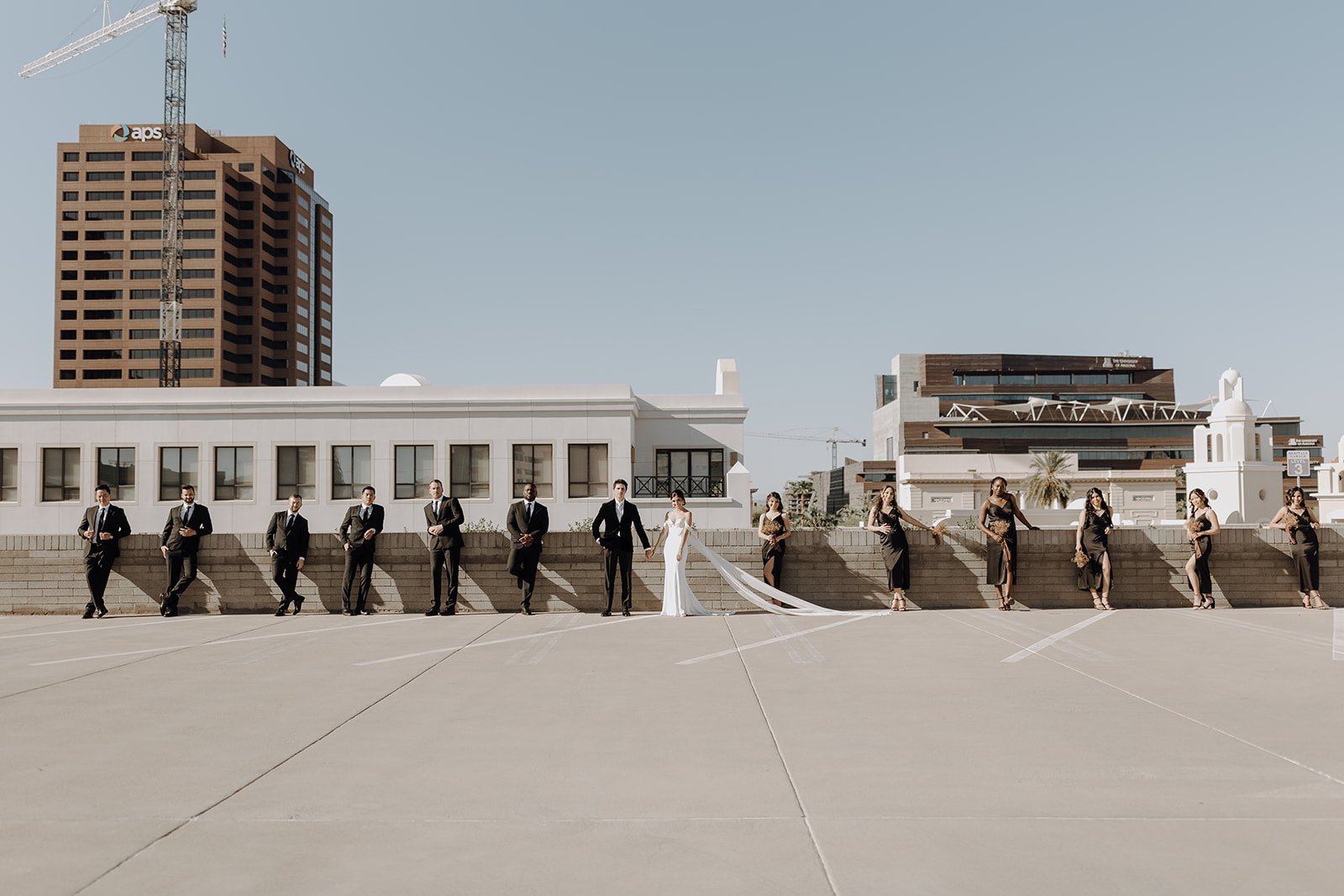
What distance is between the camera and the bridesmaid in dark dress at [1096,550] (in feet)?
52.1

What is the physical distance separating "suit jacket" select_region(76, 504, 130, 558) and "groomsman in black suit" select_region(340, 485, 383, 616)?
130 inches

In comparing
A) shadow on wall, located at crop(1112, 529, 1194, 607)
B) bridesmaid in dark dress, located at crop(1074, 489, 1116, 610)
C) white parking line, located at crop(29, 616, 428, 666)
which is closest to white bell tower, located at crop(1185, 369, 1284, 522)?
shadow on wall, located at crop(1112, 529, 1194, 607)

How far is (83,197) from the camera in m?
139

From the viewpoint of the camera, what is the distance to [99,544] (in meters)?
15.8

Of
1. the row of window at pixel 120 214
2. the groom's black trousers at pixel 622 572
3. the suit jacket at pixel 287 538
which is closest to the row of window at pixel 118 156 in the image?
the row of window at pixel 120 214

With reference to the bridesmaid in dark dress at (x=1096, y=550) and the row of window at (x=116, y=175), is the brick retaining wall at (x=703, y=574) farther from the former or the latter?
the row of window at (x=116, y=175)

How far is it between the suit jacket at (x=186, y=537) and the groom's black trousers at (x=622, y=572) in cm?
610

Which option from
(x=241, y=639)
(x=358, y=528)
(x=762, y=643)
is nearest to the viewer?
(x=762, y=643)

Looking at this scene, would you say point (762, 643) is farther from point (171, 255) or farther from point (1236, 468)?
point (171, 255)

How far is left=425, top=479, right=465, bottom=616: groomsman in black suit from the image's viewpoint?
15.6 meters

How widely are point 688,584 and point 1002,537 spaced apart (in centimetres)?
484

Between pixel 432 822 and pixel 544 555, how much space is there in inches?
455

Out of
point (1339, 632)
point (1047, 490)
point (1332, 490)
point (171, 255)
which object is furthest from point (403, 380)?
point (171, 255)

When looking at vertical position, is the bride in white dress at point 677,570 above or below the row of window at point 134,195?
below
